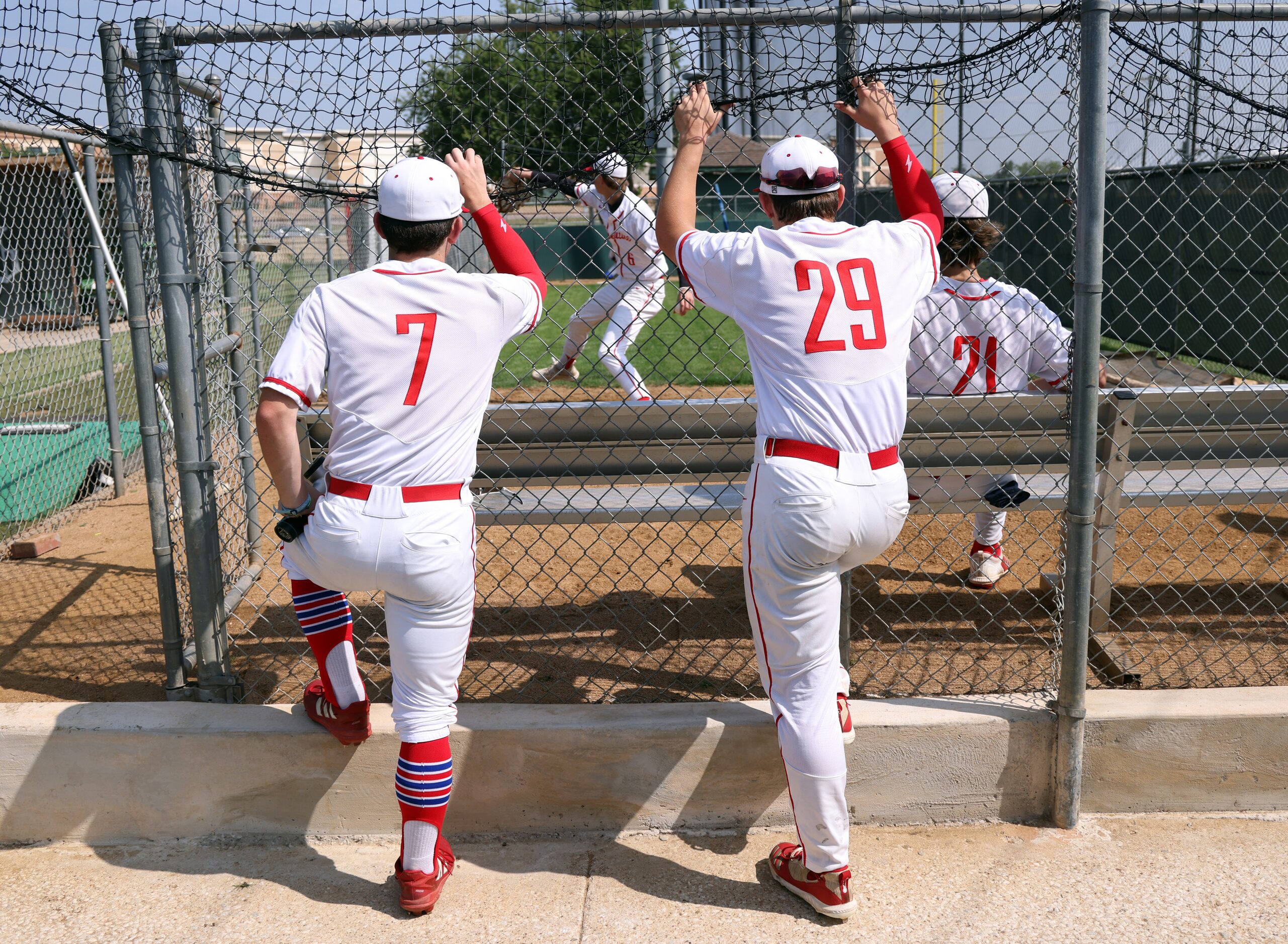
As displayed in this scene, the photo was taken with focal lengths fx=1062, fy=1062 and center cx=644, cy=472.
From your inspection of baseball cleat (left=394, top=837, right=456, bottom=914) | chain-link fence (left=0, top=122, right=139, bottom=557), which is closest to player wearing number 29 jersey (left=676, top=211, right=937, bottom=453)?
baseball cleat (left=394, top=837, right=456, bottom=914)

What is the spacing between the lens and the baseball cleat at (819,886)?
280 centimetres

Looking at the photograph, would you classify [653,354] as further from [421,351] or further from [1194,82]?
[421,351]

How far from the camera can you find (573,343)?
8.09 metres

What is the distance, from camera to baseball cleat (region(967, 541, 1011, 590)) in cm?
487

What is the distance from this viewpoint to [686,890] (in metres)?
2.97

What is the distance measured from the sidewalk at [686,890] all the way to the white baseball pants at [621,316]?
431cm

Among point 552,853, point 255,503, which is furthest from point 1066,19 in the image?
point 255,503

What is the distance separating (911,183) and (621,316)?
4602 millimetres

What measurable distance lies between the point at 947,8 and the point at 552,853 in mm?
2781

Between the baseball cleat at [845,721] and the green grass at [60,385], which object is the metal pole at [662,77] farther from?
the green grass at [60,385]

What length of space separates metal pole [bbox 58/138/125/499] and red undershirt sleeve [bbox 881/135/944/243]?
203 inches

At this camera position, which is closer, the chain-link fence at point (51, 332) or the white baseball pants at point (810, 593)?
the white baseball pants at point (810, 593)

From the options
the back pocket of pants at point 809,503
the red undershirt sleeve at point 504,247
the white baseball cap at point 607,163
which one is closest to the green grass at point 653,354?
the white baseball cap at point 607,163

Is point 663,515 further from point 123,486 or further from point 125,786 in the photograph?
point 123,486
